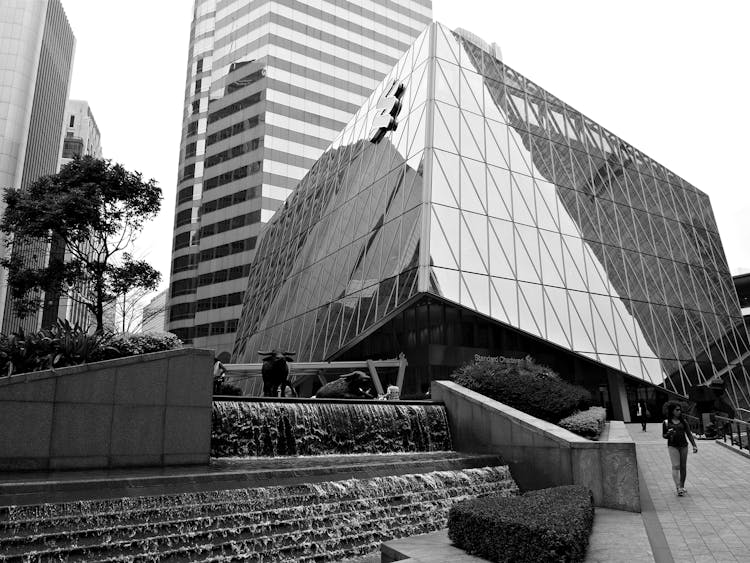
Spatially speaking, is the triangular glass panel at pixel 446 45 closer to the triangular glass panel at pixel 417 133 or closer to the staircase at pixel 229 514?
the triangular glass panel at pixel 417 133

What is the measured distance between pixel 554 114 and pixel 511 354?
20170 millimetres

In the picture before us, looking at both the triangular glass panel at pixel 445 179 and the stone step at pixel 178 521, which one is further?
the triangular glass panel at pixel 445 179

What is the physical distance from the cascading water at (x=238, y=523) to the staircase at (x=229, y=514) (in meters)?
0.01

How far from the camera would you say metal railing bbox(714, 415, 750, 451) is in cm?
1973

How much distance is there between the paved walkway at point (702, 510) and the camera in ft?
27.1

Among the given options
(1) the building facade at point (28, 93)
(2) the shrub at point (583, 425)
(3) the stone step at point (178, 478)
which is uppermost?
(1) the building facade at point (28, 93)

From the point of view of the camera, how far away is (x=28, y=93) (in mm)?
101500

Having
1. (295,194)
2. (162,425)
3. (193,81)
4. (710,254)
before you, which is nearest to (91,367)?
(162,425)

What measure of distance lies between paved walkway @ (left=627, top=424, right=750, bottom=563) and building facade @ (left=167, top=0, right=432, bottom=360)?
62.7 meters

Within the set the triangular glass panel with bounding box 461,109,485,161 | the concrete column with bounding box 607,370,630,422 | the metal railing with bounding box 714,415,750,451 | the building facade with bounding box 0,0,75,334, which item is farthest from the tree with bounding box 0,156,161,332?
the building facade with bounding box 0,0,75,334

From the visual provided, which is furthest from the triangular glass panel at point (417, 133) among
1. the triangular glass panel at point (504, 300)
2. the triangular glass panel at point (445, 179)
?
the triangular glass panel at point (504, 300)

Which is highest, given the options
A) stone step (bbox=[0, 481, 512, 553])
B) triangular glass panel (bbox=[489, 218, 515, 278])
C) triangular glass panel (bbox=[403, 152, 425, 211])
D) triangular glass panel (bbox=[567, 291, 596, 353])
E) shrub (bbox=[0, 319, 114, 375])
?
triangular glass panel (bbox=[403, 152, 425, 211])

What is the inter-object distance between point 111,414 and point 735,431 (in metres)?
21.5

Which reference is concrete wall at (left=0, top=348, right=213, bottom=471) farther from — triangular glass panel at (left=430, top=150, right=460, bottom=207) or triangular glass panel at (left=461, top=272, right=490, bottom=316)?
triangular glass panel at (left=430, top=150, right=460, bottom=207)
